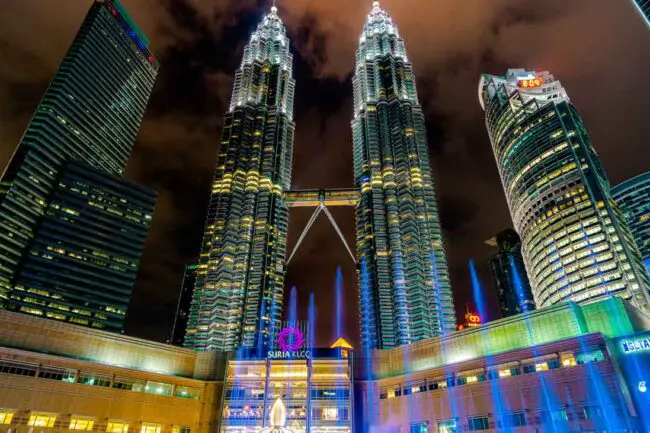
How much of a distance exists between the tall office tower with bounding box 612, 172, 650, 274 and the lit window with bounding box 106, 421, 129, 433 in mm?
189883

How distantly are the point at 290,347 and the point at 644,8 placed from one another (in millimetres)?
137352

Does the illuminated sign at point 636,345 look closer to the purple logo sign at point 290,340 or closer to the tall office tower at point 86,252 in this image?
the purple logo sign at point 290,340

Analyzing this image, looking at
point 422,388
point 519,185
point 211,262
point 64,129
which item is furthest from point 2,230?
point 519,185

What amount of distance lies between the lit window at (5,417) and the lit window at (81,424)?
7469 mm

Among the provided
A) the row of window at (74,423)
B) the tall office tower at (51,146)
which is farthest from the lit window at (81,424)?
the tall office tower at (51,146)

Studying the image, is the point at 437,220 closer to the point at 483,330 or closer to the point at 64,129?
the point at 483,330

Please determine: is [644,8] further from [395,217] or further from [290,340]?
[290,340]

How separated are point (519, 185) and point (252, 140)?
11477 cm

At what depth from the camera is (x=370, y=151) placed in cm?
17512

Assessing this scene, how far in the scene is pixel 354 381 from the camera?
256 feet

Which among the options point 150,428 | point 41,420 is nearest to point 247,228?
point 150,428

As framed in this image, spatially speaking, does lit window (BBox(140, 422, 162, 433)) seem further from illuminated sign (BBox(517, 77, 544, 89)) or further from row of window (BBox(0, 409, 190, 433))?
illuminated sign (BBox(517, 77, 544, 89))

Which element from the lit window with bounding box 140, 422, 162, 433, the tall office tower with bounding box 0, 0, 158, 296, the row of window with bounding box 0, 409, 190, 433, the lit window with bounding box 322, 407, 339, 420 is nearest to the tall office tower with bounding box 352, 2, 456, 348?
the lit window with bounding box 322, 407, 339, 420

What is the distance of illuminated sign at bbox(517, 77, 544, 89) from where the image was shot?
197 metres
